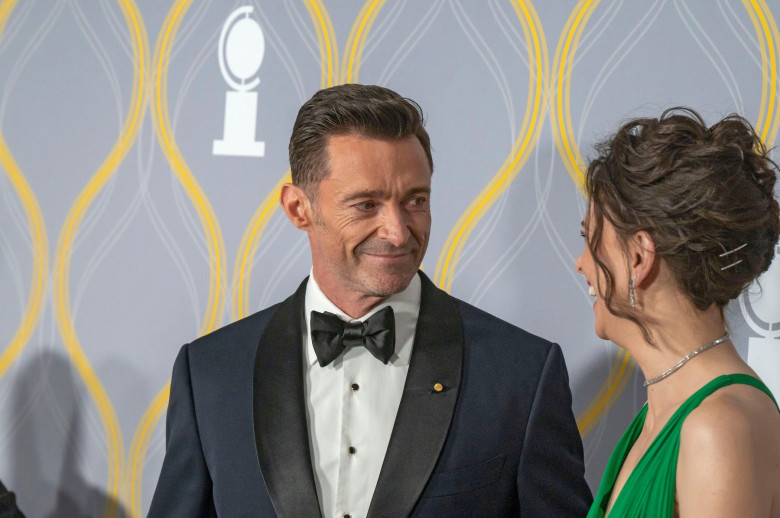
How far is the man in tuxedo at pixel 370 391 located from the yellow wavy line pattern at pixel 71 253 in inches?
20.5

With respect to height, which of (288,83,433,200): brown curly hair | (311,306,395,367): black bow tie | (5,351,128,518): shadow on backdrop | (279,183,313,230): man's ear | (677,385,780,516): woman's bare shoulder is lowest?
(5,351,128,518): shadow on backdrop

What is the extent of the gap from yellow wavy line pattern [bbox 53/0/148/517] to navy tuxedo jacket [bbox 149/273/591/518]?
49 centimetres

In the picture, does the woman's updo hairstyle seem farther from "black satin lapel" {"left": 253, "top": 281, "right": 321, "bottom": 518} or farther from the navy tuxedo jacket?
"black satin lapel" {"left": 253, "top": 281, "right": 321, "bottom": 518}

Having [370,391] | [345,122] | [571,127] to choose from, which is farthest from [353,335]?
[571,127]

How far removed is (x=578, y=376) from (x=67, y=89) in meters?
1.52

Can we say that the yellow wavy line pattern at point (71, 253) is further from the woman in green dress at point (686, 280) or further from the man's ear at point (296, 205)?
the woman in green dress at point (686, 280)

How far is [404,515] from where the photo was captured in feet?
5.46

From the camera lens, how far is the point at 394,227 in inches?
68.6

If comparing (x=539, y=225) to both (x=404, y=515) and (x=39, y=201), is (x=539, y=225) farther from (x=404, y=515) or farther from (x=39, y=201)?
(x=39, y=201)

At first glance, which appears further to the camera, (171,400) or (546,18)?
(546,18)

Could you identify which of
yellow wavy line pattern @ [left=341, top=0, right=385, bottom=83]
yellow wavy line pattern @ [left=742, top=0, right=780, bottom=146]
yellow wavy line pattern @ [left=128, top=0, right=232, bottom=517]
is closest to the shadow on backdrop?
yellow wavy line pattern @ [left=128, top=0, right=232, bottom=517]

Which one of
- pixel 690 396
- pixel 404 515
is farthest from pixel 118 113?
pixel 690 396

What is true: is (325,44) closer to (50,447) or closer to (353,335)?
(353,335)

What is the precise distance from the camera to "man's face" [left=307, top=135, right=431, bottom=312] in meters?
1.77
